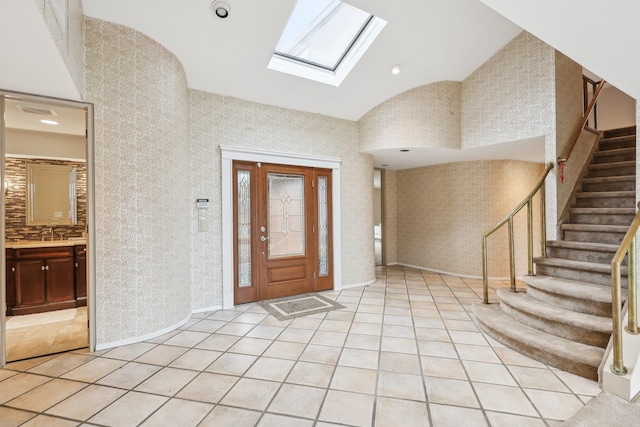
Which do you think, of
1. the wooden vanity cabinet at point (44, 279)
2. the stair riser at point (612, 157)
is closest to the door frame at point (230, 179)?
the wooden vanity cabinet at point (44, 279)

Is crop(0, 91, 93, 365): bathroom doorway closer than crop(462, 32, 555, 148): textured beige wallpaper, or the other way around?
crop(0, 91, 93, 365): bathroom doorway

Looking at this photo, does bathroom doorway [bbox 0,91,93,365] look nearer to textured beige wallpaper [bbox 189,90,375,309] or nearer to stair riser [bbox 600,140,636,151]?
textured beige wallpaper [bbox 189,90,375,309]

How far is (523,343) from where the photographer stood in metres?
2.55

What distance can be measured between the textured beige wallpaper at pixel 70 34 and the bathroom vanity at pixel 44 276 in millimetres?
2248

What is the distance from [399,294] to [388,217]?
274cm

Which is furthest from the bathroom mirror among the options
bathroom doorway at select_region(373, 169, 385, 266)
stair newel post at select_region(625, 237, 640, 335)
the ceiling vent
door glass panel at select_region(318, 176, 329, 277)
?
stair newel post at select_region(625, 237, 640, 335)

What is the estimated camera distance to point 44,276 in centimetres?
368

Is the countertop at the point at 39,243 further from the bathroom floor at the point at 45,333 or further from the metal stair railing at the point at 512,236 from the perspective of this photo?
the metal stair railing at the point at 512,236

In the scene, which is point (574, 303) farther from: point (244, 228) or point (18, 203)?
point (18, 203)

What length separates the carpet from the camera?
331 centimetres

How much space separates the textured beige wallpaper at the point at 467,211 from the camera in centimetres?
550

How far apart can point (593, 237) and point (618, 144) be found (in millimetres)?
2051

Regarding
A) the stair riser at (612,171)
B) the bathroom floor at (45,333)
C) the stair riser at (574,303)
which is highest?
the stair riser at (612,171)

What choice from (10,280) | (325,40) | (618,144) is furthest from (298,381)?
(618,144)
